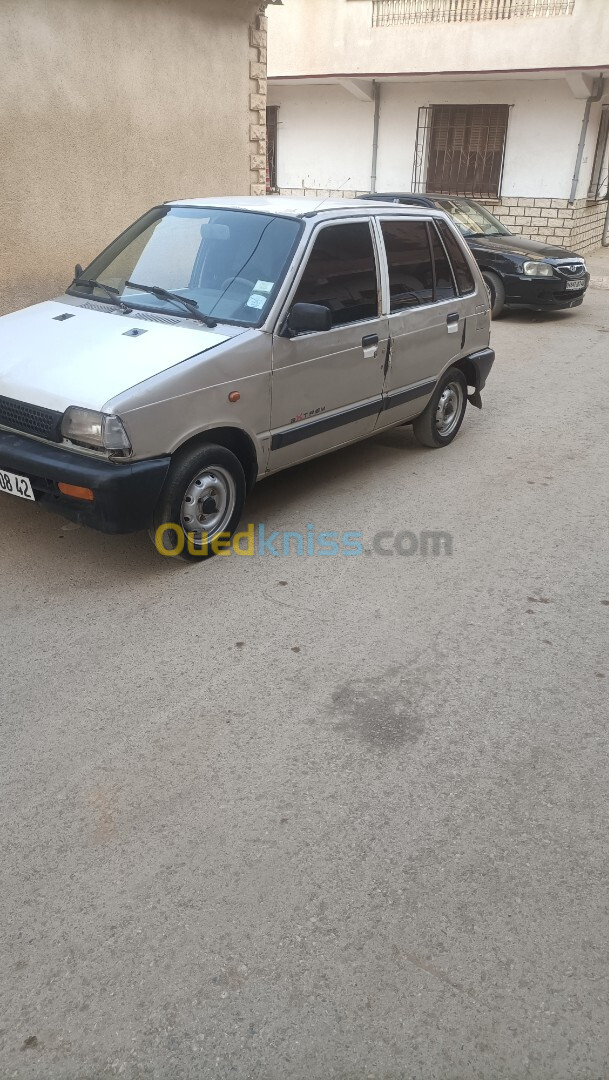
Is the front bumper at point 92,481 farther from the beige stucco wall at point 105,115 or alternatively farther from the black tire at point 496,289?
the black tire at point 496,289

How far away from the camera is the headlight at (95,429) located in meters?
3.87

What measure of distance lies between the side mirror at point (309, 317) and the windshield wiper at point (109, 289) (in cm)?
98

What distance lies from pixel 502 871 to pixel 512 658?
1.33 metres

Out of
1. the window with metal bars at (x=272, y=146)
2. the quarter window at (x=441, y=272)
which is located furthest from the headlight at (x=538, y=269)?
the window with metal bars at (x=272, y=146)

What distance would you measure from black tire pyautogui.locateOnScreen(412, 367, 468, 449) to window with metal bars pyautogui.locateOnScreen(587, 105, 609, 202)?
13726 mm

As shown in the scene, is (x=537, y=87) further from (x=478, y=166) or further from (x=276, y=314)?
(x=276, y=314)

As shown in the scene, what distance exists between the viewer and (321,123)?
766 inches

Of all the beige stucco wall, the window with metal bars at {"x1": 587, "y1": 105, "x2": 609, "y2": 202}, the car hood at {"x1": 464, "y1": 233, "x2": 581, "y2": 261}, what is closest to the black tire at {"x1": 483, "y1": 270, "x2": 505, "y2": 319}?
the car hood at {"x1": 464, "y1": 233, "x2": 581, "y2": 261}

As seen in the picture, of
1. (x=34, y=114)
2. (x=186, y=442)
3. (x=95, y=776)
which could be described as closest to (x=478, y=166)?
(x=34, y=114)

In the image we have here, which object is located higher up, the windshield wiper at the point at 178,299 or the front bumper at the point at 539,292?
the windshield wiper at the point at 178,299

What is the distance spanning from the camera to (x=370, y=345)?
533 cm

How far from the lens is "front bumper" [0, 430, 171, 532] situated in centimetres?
393

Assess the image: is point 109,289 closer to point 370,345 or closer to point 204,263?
point 204,263

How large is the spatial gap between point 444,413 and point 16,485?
369 centimetres
